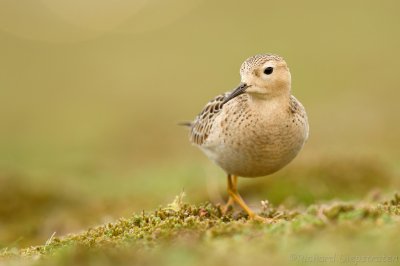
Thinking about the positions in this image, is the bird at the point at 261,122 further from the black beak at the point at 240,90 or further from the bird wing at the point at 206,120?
the bird wing at the point at 206,120

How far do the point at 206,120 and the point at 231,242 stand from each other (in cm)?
382

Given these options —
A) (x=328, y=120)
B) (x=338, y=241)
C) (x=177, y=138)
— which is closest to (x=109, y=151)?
(x=177, y=138)

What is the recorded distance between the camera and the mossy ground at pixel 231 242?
509cm

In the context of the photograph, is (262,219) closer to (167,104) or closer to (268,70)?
(268,70)

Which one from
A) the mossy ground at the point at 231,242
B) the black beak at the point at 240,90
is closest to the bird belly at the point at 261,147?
the black beak at the point at 240,90

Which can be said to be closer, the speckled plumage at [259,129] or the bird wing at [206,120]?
the speckled plumage at [259,129]

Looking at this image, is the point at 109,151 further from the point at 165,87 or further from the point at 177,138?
the point at 165,87

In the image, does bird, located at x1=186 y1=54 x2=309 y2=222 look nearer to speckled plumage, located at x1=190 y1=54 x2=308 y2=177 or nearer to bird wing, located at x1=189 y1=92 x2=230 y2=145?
speckled plumage, located at x1=190 y1=54 x2=308 y2=177

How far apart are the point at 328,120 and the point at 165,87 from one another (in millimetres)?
13253

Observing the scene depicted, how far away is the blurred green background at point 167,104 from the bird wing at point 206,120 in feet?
2.69

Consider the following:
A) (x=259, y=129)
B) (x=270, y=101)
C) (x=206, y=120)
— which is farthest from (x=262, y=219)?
(x=206, y=120)

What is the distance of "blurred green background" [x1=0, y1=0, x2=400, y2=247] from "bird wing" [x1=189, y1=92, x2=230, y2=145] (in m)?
0.82

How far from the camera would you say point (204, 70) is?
1496 inches

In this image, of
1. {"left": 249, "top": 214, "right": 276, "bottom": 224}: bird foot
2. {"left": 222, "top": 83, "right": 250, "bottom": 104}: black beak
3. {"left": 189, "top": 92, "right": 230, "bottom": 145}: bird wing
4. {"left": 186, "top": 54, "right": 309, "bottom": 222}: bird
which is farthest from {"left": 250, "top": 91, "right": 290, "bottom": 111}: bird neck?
{"left": 249, "top": 214, "right": 276, "bottom": 224}: bird foot
